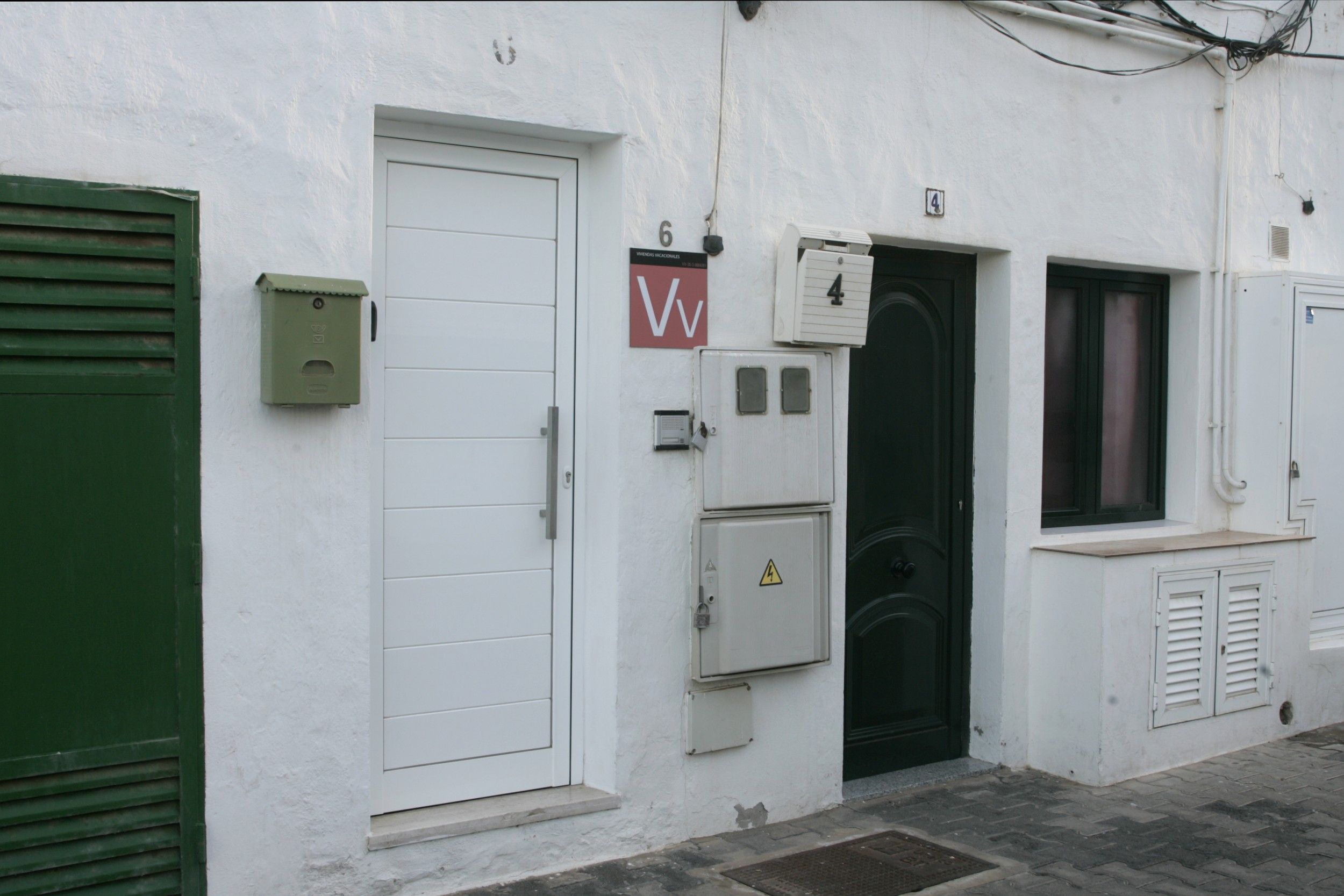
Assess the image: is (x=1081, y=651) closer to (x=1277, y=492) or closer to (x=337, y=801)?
(x=1277, y=492)

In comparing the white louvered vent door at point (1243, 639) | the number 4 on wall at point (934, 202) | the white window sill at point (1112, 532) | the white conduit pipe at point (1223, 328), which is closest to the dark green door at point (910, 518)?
the number 4 on wall at point (934, 202)

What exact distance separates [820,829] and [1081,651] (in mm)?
1647

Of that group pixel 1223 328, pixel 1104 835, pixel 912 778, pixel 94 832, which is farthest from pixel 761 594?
pixel 1223 328

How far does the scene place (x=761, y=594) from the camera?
5145mm

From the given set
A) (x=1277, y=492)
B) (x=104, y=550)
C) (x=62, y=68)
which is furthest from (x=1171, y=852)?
(x=62, y=68)

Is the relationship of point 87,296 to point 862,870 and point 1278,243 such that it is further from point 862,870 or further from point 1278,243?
point 1278,243

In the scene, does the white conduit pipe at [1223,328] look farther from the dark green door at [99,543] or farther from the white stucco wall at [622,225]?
the dark green door at [99,543]

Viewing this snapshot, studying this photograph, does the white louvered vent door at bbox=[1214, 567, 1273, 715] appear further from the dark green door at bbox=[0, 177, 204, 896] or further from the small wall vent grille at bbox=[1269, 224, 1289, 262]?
the dark green door at bbox=[0, 177, 204, 896]

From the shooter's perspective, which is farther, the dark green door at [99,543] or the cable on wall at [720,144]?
the cable on wall at [720,144]

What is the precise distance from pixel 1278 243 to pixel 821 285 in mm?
3604

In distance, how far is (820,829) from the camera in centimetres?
530

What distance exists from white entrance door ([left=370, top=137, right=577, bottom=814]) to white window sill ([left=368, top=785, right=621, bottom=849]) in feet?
0.19

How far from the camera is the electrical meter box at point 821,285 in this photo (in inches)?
204

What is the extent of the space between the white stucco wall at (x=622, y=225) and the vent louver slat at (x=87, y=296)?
144mm
